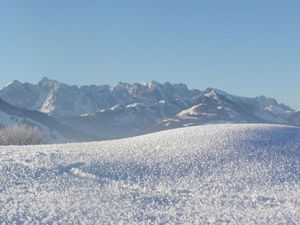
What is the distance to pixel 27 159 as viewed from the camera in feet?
63.8

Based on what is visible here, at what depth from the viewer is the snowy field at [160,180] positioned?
46.4 ft

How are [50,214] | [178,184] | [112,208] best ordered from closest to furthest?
[50,214], [112,208], [178,184]

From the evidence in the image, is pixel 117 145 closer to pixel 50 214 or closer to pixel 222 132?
pixel 222 132

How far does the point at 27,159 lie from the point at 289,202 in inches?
349

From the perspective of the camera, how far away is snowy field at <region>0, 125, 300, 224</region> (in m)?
14.1

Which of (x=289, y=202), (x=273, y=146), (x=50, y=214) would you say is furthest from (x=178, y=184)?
(x=273, y=146)

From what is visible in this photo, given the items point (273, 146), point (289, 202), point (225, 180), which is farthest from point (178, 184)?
Answer: point (273, 146)

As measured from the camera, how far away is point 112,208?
47.9ft

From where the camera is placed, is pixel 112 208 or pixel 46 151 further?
pixel 46 151

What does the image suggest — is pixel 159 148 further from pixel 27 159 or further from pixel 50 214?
pixel 50 214

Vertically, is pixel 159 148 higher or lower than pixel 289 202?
higher

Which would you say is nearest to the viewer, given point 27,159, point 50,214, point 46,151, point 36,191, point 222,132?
point 50,214

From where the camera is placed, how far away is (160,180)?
18266mm

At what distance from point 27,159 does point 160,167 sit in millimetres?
4581
